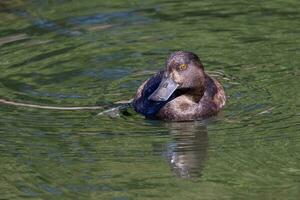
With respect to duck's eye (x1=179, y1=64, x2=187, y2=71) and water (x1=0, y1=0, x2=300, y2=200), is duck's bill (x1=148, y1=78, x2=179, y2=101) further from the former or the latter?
water (x1=0, y1=0, x2=300, y2=200)

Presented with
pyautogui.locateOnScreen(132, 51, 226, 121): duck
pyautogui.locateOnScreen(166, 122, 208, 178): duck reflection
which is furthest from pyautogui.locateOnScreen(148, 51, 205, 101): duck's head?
pyautogui.locateOnScreen(166, 122, 208, 178): duck reflection

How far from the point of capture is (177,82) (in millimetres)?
10938

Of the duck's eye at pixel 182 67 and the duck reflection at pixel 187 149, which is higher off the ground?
the duck's eye at pixel 182 67

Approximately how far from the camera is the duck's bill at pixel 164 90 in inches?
420

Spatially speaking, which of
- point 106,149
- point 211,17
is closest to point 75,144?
point 106,149

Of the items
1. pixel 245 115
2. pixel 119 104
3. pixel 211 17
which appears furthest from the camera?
pixel 211 17

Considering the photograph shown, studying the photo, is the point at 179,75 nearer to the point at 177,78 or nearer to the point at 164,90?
the point at 177,78

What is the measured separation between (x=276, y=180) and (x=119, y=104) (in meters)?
3.27

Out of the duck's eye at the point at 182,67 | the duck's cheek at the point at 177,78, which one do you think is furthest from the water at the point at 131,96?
the duck's eye at the point at 182,67

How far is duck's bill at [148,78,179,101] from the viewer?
10.7 metres

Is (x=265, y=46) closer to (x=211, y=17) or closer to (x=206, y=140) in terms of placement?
(x=211, y=17)

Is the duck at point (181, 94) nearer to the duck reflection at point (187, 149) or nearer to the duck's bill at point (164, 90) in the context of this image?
the duck's bill at point (164, 90)

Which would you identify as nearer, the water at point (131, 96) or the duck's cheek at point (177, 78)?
the water at point (131, 96)

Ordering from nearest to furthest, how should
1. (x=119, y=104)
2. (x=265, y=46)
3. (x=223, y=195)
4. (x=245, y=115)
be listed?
(x=223, y=195)
(x=245, y=115)
(x=119, y=104)
(x=265, y=46)
